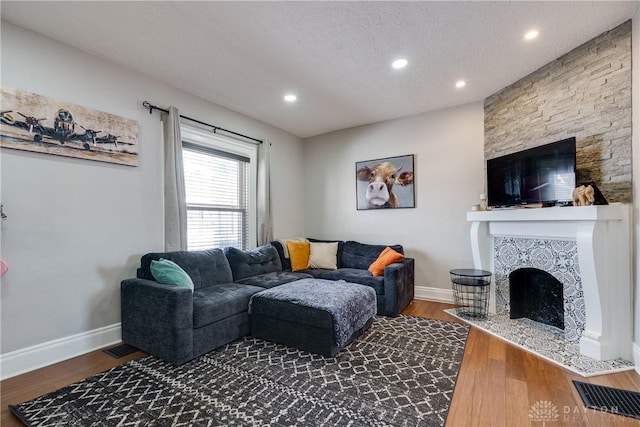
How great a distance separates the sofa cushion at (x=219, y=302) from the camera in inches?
92.9

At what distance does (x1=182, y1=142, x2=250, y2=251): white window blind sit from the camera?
11.6 feet

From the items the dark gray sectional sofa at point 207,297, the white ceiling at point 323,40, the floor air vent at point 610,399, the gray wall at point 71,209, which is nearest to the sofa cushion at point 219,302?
the dark gray sectional sofa at point 207,297

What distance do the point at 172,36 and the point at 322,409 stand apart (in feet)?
9.82

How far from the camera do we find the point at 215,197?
385 centimetres

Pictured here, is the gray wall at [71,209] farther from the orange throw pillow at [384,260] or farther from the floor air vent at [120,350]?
the orange throw pillow at [384,260]

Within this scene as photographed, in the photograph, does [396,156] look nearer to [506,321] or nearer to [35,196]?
[506,321]

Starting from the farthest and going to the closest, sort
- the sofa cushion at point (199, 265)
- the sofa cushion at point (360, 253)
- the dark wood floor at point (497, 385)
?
the sofa cushion at point (360, 253)
the sofa cushion at point (199, 265)
the dark wood floor at point (497, 385)

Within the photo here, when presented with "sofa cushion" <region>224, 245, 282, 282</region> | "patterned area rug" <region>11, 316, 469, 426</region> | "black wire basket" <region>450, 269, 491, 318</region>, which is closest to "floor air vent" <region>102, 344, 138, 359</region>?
"patterned area rug" <region>11, 316, 469, 426</region>

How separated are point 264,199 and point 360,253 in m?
1.64

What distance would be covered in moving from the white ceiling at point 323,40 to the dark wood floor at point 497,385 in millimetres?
2585

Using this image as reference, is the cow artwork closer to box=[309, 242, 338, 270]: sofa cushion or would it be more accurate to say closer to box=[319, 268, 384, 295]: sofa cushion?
box=[309, 242, 338, 270]: sofa cushion

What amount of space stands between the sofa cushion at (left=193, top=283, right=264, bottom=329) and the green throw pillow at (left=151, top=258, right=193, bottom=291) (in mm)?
178

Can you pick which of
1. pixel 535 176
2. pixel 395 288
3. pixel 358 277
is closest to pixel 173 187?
pixel 358 277

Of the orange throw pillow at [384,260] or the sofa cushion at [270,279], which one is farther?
the orange throw pillow at [384,260]
